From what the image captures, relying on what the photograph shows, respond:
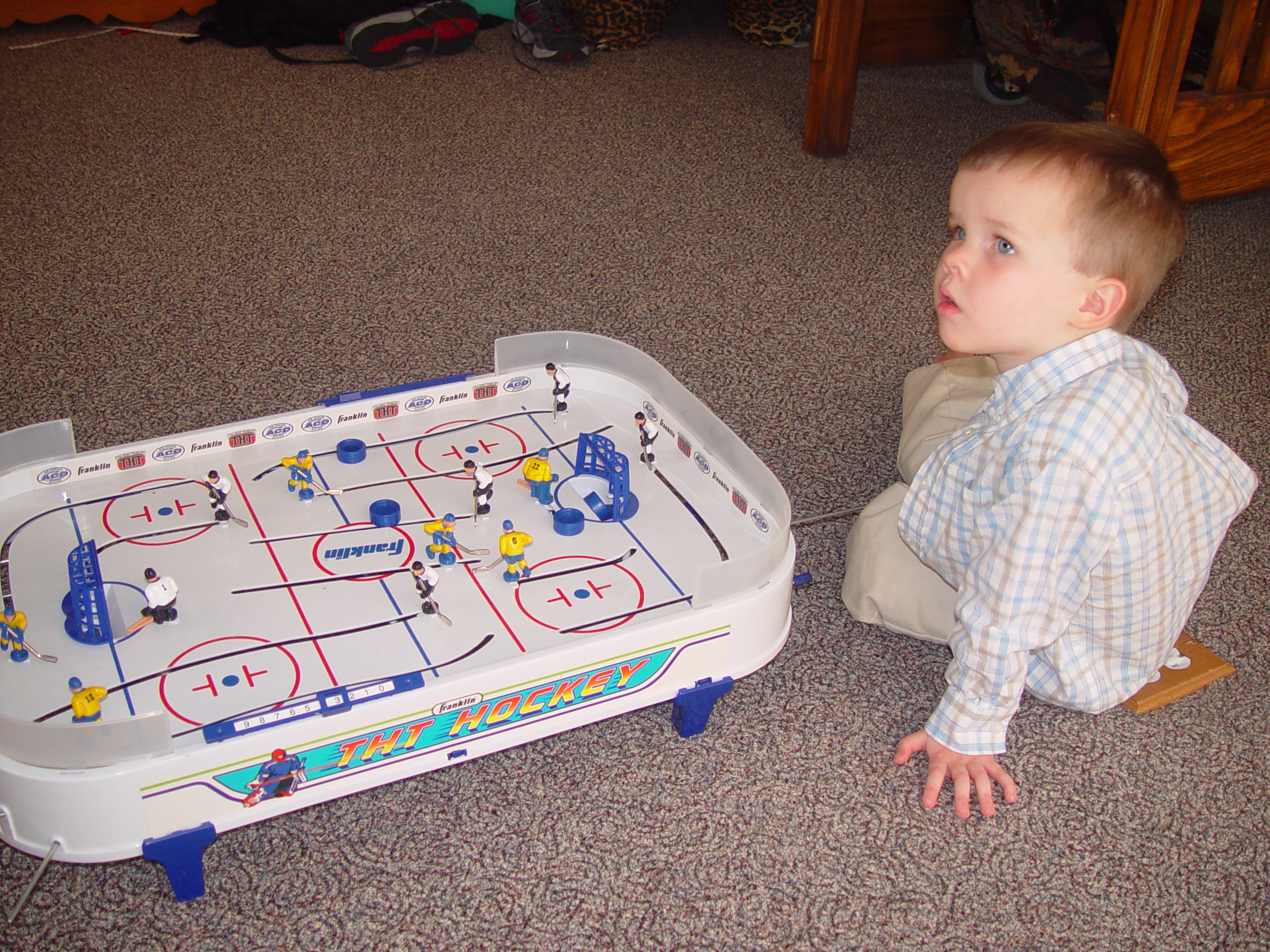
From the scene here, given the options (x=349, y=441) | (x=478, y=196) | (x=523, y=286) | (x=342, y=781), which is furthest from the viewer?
(x=478, y=196)

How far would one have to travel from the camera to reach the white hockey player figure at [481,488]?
0.93m

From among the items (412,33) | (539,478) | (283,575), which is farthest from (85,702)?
(412,33)

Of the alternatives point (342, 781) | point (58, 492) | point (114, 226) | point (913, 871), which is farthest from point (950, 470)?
point (114, 226)

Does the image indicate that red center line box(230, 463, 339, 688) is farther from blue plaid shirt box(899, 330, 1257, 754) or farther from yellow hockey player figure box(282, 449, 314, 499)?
blue plaid shirt box(899, 330, 1257, 754)

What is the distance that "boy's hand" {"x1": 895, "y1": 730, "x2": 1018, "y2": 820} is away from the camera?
33.1 inches

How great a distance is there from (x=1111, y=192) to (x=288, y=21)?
203 centimetres

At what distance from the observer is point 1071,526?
778 mm

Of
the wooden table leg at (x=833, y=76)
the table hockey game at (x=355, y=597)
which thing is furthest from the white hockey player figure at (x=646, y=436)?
the wooden table leg at (x=833, y=76)

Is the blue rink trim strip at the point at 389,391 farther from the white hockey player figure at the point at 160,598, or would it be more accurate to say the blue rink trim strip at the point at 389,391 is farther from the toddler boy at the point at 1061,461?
the toddler boy at the point at 1061,461

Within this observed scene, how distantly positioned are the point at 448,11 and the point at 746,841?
80.8 inches

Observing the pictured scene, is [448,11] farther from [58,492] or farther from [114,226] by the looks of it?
[58,492]

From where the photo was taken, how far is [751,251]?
1.68 m

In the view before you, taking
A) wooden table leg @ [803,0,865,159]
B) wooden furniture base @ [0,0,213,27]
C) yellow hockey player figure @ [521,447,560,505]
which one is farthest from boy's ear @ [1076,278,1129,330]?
wooden furniture base @ [0,0,213,27]

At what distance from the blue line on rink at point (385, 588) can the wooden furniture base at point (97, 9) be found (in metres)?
1.88
